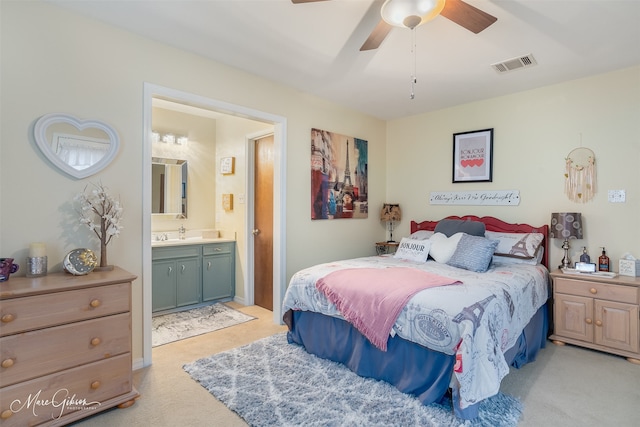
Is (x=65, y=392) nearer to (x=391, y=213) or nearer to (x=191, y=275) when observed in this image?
(x=191, y=275)

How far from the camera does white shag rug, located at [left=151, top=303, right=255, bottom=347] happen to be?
3.29 metres

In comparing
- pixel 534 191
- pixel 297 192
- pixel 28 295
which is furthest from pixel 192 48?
pixel 534 191

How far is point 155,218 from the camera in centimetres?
441

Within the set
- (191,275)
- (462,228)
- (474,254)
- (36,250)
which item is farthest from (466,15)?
(191,275)

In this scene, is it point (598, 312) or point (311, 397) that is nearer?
point (311, 397)

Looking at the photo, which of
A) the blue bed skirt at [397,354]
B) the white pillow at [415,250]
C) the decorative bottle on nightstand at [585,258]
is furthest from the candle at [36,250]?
the decorative bottle on nightstand at [585,258]

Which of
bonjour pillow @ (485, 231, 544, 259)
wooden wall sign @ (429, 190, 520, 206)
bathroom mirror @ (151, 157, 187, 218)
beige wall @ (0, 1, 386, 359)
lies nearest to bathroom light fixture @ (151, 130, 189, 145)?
bathroom mirror @ (151, 157, 187, 218)

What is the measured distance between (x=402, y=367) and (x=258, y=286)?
8.02ft

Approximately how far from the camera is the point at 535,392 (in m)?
2.27

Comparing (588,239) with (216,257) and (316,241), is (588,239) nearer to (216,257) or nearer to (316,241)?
(316,241)

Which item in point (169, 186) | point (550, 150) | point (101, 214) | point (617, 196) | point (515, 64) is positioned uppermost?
point (515, 64)

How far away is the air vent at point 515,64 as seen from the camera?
2869 mm

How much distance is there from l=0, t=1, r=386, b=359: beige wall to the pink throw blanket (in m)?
1.53

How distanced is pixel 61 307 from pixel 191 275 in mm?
2286
